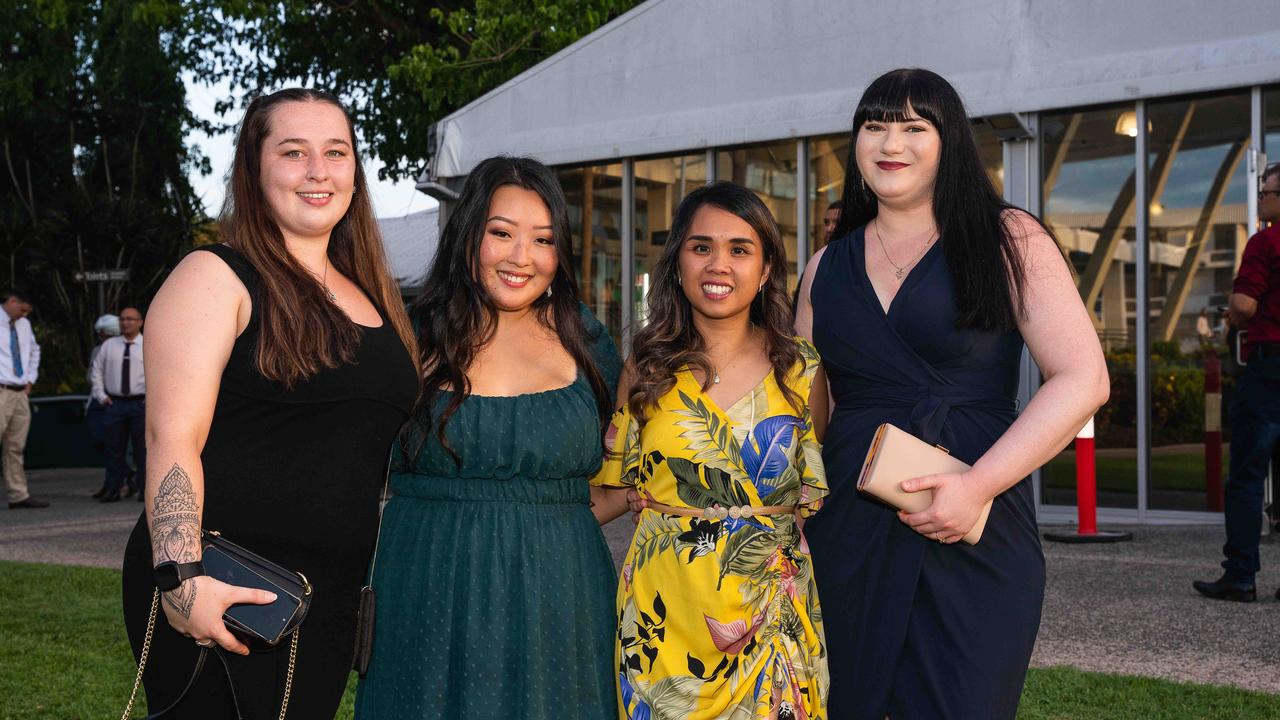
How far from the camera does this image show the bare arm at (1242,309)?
20.7ft

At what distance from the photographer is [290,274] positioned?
243 cm

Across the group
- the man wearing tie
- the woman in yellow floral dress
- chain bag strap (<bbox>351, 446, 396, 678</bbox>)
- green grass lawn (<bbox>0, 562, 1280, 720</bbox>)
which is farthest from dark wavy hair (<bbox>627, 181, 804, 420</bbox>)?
the man wearing tie

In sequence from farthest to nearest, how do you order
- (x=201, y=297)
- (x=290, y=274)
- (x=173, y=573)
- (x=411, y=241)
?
1. (x=411, y=241)
2. (x=290, y=274)
3. (x=201, y=297)
4. (x=173, y=573)

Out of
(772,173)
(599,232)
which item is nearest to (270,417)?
(772,173)

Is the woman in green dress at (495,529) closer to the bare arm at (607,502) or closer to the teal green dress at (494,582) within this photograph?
the teal green dress at (494,582)

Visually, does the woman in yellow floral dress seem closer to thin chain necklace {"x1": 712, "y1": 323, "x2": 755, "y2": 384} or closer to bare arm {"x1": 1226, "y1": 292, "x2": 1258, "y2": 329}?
thin chain necklace {"x1": 712, "y1": 323, "x2": 755, "y2": 384}

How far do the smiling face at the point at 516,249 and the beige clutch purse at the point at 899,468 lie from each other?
1.02 m

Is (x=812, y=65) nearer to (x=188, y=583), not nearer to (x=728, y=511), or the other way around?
(x=728, y=511)

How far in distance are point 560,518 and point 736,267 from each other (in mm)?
721

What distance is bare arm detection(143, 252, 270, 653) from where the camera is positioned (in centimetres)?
216

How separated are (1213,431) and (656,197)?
17.1ft

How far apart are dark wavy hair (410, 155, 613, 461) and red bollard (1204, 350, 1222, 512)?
286 inches

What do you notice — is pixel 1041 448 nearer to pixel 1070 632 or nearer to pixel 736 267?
pixel 736 267

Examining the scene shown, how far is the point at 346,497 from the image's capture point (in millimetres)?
2428
